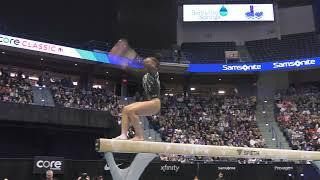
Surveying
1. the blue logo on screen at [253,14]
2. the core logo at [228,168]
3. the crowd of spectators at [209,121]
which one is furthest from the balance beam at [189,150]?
the blue logo on screen at [253,14]

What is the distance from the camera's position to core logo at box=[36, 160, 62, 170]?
1486 centimetres

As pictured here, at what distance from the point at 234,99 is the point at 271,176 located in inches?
407

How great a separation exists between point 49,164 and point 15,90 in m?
7.01

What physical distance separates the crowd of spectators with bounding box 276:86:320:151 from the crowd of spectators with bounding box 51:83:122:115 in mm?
10090

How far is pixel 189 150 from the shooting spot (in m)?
6.96

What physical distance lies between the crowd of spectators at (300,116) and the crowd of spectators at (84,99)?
1009cm

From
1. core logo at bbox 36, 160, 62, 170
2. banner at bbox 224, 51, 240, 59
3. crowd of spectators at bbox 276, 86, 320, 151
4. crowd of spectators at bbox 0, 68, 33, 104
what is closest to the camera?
core logo at bbox 36, 160, 62, 170

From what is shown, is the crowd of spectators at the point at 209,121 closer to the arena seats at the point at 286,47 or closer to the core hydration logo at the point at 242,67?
the core hydration logo at the point at 242,67

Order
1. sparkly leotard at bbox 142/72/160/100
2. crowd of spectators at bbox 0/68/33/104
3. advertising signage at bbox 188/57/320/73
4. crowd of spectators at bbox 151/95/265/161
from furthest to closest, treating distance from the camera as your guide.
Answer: advertising signage at bbox 188/57/320/73
crowd of spectators at bbox 151/95/265/161
crowd of spectators at bbox 0/68/33/104
sparkly leotard at bbox 142/72/160/100

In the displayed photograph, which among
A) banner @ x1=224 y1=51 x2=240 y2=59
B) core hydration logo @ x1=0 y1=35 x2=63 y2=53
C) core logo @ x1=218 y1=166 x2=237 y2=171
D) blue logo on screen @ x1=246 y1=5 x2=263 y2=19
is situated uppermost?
blue logo on screen @ x1=246 y1=5 x2=263 y2=19

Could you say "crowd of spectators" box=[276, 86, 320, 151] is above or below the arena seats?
below

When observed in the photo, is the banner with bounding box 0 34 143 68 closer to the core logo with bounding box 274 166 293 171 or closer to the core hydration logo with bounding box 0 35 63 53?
the core hydration logo with bounding box 0 35 63 53

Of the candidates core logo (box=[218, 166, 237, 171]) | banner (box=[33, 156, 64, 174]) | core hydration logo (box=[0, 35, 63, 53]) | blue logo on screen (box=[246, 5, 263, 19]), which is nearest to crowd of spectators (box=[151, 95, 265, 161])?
core logo (box=[218, 166, 237, 171])

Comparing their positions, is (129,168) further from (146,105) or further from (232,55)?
(232,55)
